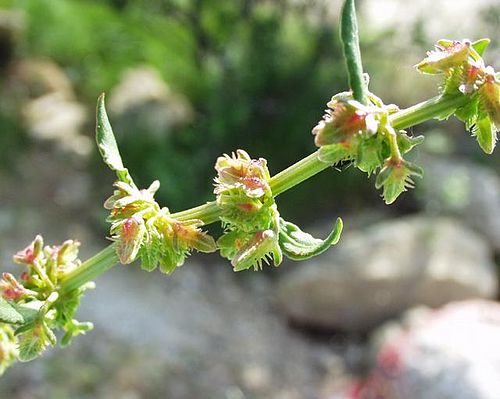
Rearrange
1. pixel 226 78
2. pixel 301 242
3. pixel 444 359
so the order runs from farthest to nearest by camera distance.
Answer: pixel 226 78 → pixel 444 359 → pixel 301 242

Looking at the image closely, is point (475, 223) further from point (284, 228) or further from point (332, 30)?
point (284, 228)

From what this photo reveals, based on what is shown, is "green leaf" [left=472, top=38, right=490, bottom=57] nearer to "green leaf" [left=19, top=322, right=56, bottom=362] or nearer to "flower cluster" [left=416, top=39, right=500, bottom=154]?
"flower cluster" [left=416, top=39, right=500, bottom=154]

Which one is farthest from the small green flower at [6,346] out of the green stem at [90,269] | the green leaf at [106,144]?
the green leaf at [106,144]

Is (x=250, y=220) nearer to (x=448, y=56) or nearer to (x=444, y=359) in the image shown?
(x=448, y=56)

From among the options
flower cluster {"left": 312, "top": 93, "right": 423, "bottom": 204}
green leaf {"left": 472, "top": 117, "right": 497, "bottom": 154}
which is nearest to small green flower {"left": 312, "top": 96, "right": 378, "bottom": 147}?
flower cluster {"left": 312, "top": 93, "right": 423, "bottom": 204}

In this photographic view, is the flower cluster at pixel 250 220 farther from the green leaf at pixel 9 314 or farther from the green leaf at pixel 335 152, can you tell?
the green leaf at pixel 9 314

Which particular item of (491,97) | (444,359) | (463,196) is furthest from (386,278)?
(491,97)

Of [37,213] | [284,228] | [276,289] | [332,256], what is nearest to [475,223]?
[332,256]
